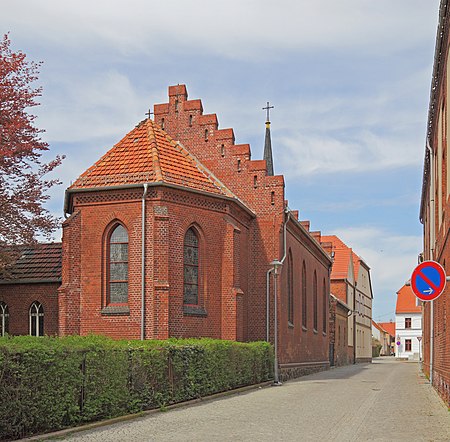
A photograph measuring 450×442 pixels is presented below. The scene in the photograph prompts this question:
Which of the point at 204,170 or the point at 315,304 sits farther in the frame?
the point at 315,304

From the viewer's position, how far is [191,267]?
2438cm

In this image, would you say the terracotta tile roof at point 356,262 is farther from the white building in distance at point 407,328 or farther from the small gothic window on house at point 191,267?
the small gothic window on house at point 191,267

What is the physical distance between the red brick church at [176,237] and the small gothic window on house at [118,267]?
3 cm

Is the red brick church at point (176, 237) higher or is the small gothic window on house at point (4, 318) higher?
the red brick church at point (176, 237)

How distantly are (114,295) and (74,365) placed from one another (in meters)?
10.8

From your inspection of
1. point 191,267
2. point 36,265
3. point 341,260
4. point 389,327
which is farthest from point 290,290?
point 389,327

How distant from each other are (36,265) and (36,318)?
2270mm

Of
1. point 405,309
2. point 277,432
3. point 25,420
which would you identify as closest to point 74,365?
point 25,420

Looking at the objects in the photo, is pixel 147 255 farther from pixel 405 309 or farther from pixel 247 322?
pixel 405 309

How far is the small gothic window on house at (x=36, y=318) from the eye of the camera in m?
27.2

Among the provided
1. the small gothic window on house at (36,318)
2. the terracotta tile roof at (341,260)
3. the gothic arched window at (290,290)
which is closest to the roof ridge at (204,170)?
the gothic arched window at (290,290)

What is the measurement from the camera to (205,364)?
18828mm

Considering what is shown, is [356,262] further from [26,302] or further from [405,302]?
[26,302]

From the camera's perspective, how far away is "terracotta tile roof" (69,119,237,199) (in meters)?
23.7
